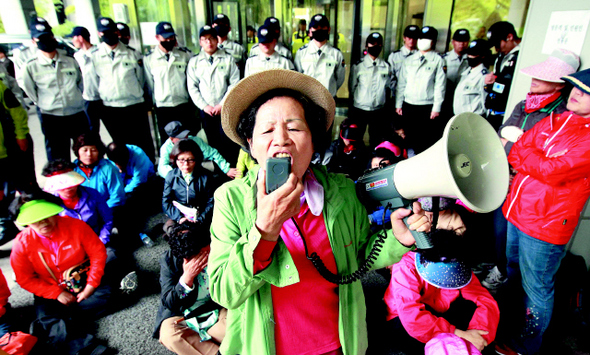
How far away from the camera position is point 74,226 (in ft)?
8.02

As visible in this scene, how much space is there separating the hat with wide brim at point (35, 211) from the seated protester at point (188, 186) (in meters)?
1.14

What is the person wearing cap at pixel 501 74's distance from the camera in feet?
12.5

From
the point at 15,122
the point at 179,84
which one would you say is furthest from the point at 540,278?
the point at 15,122

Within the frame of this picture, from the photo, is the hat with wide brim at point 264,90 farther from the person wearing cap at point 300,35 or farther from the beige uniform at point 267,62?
the person wearing cap at point 300,35

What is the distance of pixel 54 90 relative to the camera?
4008 millimetres

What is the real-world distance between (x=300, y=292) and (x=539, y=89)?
2.14m

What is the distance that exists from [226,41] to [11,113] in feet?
10.2

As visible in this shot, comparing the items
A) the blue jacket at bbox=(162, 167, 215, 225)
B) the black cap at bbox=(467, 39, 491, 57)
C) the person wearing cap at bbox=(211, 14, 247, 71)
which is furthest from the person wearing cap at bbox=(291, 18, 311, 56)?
the blue jacket at bbox=(162, 167, 215, 225)

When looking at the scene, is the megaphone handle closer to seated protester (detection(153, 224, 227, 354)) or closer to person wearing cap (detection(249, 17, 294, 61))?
seated protester (detection(153, 224, 227, 354))

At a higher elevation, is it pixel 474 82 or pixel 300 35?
pixel 300 35

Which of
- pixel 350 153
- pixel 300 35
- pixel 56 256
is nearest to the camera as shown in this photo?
pixel 56 256

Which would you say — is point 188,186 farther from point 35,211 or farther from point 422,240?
point 422,240

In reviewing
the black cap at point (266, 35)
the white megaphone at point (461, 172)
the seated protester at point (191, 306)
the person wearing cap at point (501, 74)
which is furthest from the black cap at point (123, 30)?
the white megaphone at point (461, 172)

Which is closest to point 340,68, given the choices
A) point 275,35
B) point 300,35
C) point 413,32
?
point 275,35
